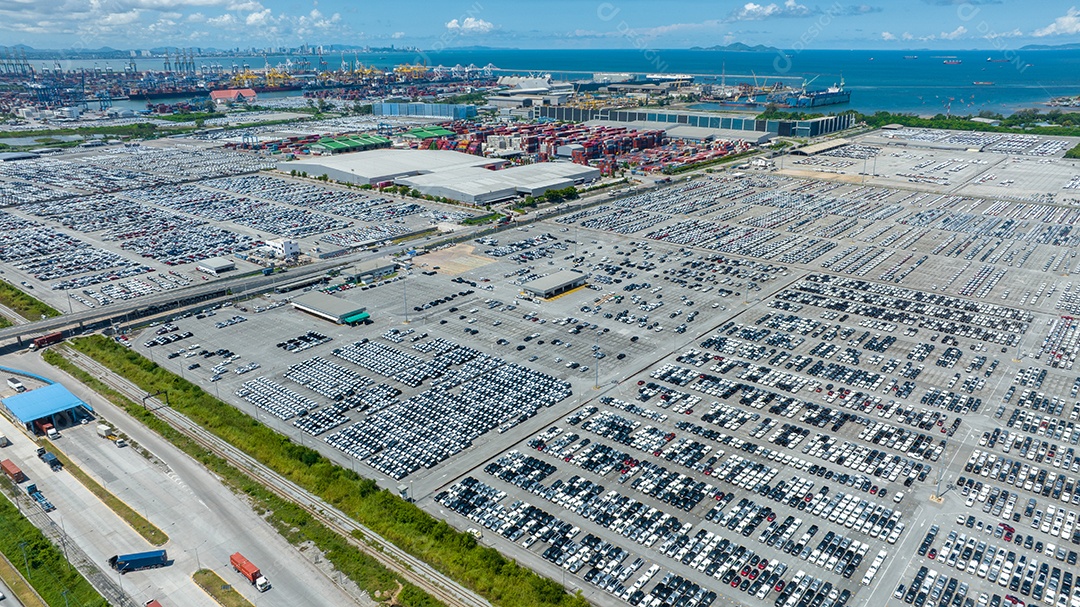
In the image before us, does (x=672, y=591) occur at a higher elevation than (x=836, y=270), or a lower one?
lower

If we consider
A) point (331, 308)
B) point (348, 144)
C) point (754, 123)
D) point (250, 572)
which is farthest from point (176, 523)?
point (754, 123)

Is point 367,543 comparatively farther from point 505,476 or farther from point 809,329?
point 809,329

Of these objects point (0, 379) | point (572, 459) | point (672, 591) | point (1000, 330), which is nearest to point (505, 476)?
point (572, 459)

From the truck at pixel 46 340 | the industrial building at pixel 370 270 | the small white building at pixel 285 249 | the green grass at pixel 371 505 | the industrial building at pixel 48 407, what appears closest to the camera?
the green grass at pixel 371 505

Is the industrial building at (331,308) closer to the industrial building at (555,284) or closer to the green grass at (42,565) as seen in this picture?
the industrial building at (555,284)

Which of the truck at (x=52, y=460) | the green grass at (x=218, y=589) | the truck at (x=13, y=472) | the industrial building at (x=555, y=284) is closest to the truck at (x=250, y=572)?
the green grass at (x=218, y=589)

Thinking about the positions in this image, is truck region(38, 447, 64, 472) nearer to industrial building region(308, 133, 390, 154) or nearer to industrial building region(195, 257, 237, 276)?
industrial building region(195, 257, 237, 276)
